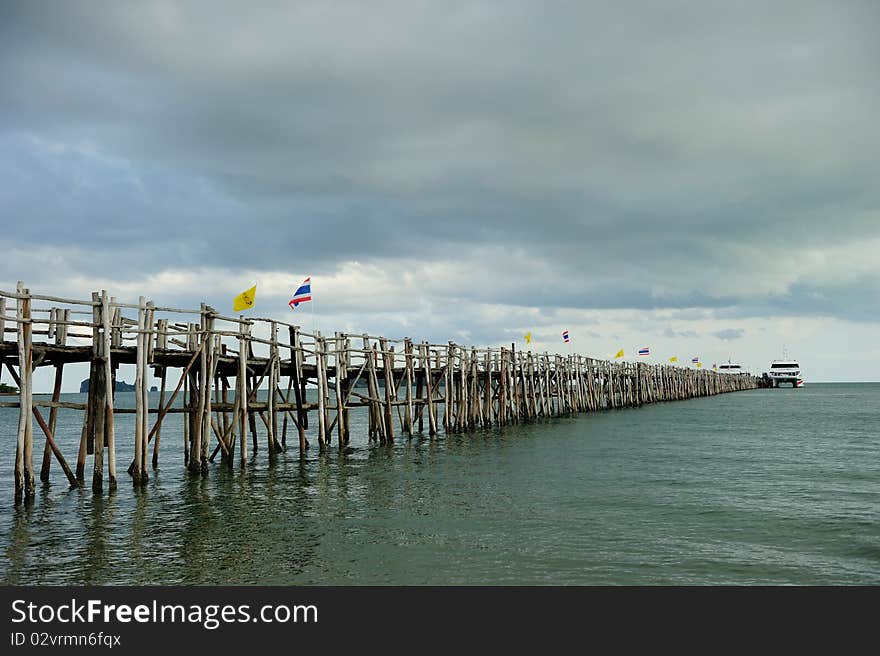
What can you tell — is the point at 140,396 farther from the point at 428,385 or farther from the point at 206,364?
the point at 428,385

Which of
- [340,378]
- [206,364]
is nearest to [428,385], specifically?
[340,378]

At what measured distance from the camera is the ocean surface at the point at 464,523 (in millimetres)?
10805

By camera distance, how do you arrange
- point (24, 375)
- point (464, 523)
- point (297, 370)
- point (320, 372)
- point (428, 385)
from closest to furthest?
point (464, 523)
point (24, 375)
point (297, 370)
point (320, 372)
point (428, 385)

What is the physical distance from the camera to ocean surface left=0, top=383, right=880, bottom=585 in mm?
10805

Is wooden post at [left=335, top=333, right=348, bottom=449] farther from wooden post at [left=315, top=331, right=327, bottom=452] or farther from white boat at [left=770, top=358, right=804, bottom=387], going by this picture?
white boat at [left=770, top=358, right=804, bottom=387]

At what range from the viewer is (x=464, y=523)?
1420 centimetres

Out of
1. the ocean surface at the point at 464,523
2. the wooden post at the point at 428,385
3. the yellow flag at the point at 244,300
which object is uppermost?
the yellow flag at the point at 244,300

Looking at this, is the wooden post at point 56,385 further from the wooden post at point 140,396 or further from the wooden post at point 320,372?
the wooden post at point 320,372

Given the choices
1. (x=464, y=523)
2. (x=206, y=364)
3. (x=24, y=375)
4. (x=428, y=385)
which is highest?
(x=206, y=364)

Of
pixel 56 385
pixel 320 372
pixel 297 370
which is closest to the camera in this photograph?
pixel 56 385

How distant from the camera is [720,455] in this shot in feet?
87.6

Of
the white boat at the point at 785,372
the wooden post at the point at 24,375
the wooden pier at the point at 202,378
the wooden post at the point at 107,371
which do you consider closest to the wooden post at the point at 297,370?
the wooden pier at the point at 202,378

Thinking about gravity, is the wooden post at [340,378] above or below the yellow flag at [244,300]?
below
